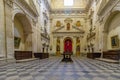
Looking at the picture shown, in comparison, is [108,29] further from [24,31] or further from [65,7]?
[65,7]

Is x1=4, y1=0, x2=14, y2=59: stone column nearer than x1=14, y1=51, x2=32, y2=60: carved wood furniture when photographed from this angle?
Yes

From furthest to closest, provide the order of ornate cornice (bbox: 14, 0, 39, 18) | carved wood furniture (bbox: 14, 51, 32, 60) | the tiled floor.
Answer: ornate cornice (bbox: 14, 0, 39, 18) → carved wood furniture (bbox: 14, 51, 32, 60) → the tiled floor

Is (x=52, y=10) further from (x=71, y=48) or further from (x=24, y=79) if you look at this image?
(x=24, y=79)

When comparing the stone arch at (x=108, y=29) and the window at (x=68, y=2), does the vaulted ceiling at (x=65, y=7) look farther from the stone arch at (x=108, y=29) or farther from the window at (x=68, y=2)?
the stone arch at (x=108, y=29)

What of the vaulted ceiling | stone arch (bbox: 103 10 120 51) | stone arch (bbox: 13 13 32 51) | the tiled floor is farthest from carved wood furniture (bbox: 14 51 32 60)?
the vaulted ceiling

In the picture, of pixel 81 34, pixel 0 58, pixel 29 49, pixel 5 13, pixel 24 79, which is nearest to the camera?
pixel 24 79

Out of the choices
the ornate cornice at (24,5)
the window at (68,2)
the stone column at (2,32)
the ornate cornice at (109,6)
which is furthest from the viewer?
the window at (68,2)

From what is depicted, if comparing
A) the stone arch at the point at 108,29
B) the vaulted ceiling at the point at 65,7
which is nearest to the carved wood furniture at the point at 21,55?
the stone arch at the point at 108,29

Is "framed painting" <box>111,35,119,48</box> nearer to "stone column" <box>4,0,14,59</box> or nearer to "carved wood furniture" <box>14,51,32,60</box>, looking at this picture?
"carved wood furniture" <box>14,51,32,60</box>

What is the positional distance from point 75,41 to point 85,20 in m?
4.55

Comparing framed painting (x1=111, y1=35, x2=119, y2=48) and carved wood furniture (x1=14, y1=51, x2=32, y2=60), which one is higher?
framed painting (x1=111, y1=35, x2=119, y2=48)

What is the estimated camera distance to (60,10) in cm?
3119

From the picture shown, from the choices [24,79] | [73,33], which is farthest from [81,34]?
[24,79]

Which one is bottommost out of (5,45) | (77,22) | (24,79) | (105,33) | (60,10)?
(24,79)
